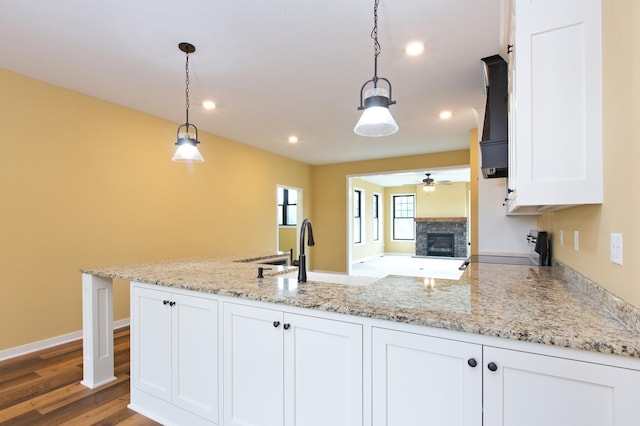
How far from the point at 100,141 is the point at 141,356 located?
8.67ft

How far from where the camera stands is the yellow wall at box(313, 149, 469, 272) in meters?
7.14

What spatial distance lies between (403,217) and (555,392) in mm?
11217

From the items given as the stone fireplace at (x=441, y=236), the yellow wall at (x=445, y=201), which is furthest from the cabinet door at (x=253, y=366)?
the yellow wall at (x=445, y=201)

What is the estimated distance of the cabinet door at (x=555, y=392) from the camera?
956 millimetres

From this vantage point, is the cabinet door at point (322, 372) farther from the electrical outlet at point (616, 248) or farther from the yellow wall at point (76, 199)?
the yellow wall at point (76, 199)

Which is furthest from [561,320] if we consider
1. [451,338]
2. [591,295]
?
[591,295]

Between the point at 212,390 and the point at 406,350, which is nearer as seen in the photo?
the point at 406,350

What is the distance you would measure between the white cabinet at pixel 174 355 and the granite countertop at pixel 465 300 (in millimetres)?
146

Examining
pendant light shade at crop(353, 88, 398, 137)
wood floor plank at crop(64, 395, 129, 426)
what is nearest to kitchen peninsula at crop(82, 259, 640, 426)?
wood floor plank at crop(64, 395, 129, 426)

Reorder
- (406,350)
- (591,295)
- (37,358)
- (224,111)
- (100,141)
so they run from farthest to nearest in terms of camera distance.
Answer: (224,111) → (100,141) → (37,358) → (591,295) → (406,350)

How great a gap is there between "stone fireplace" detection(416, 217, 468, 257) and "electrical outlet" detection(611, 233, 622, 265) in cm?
1019

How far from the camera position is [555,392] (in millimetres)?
1035

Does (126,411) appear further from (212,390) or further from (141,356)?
(212,390)

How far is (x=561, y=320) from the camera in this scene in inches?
45.4
